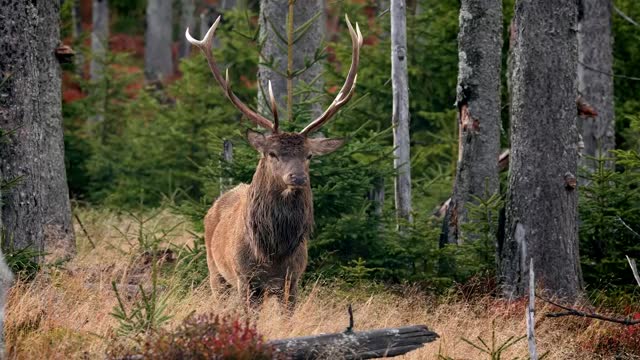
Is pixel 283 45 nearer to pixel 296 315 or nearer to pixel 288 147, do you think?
pixel 288 147

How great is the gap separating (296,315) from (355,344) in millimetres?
1811

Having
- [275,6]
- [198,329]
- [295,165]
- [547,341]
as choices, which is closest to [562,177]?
[547,341]

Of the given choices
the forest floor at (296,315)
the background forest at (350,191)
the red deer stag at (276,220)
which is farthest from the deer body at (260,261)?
the background forest at (350,191)

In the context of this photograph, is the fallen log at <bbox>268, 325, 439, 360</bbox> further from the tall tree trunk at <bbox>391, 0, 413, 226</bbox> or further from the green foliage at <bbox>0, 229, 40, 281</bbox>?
the tall tree trunk at <bbox>391, 0, 413, 226</bbox>

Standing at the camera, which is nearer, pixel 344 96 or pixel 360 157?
pixel 344 96

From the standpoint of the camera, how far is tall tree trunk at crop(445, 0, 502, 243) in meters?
11.7

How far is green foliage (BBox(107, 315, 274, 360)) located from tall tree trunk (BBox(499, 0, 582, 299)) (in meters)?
4.02

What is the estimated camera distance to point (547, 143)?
31.4 ft

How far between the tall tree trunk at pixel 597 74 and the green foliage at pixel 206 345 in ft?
35.1

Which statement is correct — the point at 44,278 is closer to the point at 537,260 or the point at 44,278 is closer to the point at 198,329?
the point at 198,329

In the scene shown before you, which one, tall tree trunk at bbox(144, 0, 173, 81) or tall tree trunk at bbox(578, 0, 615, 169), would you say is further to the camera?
tall tree trunk at bbox(144, 0, 173, 81)

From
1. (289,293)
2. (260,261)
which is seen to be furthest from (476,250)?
(260,261)

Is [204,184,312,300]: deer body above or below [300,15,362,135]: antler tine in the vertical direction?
below

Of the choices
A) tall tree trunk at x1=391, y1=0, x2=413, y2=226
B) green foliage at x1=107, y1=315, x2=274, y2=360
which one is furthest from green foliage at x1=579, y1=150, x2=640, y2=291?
green foliage at x1=107, y1=315, x2=274, y2=360
